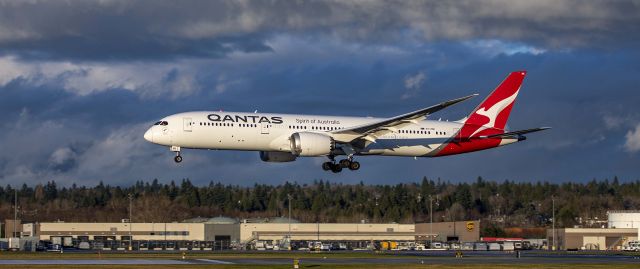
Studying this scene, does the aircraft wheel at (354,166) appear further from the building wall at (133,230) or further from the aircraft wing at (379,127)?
the building wall at (133,230)

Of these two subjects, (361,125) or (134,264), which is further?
(361,125)

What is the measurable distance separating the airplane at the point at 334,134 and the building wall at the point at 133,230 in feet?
291

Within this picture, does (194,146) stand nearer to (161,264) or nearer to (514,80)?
(161,264)

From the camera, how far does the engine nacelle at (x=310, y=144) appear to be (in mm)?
100000

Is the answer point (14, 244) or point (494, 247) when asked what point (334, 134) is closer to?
point (14, 244)

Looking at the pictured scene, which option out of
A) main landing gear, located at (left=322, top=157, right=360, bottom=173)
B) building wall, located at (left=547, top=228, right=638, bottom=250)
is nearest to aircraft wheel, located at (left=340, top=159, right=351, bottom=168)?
main landing gear, located at (left=322, top=157, right=360, bottom=173)

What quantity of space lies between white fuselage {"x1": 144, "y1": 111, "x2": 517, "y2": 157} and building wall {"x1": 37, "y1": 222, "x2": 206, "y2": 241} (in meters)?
90.8

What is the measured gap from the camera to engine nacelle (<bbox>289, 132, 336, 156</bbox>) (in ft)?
328

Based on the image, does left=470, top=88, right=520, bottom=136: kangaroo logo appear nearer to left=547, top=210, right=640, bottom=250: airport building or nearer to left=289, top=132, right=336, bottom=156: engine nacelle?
left=289, top=132, right=336, bottom=156: engine nacelle

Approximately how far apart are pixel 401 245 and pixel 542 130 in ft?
257

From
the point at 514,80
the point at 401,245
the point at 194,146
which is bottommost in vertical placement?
the point at 401,245

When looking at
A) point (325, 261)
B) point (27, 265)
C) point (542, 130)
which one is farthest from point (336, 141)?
point (27, 265)

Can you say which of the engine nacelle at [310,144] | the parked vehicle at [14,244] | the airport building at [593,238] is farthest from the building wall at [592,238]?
the engine nacelle at [310,144]

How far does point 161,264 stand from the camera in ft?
292
